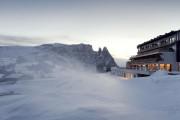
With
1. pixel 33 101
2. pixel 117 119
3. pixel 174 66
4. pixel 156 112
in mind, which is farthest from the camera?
pixel 174 66

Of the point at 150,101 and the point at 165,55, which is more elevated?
the point at 165,55

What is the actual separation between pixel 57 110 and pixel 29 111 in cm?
229

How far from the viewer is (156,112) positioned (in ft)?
60.5

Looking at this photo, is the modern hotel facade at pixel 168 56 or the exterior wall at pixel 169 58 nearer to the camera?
the modern hotel facade at pixel 168 56

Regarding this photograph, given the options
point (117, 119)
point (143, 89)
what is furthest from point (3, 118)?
point (143, 89)

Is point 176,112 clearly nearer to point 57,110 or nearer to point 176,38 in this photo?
point 57,110

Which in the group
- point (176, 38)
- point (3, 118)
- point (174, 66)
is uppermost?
point (176, 38)

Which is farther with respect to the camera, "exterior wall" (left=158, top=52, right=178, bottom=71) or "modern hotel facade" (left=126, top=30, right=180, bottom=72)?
"exterior wall" (left=158, top=52, right=178, bottom=71)

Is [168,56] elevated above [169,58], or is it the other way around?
[168,56]

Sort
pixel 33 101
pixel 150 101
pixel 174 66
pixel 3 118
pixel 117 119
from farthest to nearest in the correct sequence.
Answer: pixel 174 66 < pixel 33 101 < pixel 150 101 < pixel 3 118 < pixel 117 119

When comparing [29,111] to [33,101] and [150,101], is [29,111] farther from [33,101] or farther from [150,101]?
[150,101]

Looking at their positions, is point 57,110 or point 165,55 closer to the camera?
point 57,110

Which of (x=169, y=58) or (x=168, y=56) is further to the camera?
(x=168, y=56)

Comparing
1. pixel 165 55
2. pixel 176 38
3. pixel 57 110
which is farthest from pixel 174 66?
pixel 57 110
